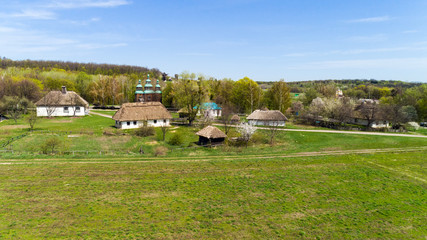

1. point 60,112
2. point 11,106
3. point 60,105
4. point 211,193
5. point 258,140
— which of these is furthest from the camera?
point 60,112

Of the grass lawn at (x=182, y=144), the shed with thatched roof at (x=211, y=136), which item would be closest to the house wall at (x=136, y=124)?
the grass lawn at (x=182, y=144)

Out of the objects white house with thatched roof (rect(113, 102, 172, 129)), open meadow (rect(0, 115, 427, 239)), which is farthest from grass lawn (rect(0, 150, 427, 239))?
white house with thatched roof (rect(113, 102, 172, 129))

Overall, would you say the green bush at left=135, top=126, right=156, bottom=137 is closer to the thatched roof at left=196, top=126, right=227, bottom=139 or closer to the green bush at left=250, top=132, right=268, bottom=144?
the thatched roof at left=196, top=126, right=227, bottom=139

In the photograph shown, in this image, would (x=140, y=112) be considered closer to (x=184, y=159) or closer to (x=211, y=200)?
(x=184, y=159)

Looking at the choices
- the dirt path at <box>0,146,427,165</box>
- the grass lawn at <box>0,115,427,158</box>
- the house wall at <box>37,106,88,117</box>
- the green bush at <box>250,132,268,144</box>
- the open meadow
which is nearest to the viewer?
the open meadow

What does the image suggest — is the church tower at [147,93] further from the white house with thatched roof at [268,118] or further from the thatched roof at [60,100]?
the white house with thatched roof at [268,118]

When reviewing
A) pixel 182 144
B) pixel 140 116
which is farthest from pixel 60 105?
pixel 182 144
